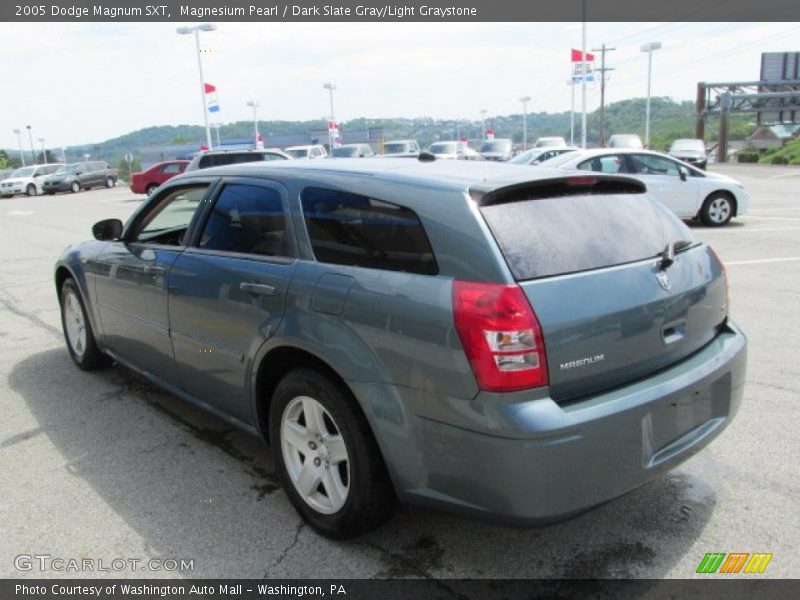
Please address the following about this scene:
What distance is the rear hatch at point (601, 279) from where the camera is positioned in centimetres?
257

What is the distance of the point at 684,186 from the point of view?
43.9 feet

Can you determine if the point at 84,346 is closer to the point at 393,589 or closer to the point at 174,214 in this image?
the point at 174,214

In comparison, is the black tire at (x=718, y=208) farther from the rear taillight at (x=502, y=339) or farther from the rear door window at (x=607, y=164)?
the rear taillight at (x=502, y=339)

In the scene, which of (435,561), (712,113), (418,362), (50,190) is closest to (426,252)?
(418,362)

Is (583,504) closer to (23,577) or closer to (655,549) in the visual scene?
(655,549)

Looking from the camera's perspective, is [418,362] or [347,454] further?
[347,454]

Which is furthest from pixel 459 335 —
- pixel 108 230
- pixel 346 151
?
pixel 346 151

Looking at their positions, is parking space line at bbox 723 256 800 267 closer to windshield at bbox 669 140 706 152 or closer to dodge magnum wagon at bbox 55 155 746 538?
dodge magnum wagon at bbox 55 155 746 538

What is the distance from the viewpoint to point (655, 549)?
2922 millimetres

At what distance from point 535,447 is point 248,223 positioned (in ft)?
6.54

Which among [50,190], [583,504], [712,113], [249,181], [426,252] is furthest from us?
[712,113]

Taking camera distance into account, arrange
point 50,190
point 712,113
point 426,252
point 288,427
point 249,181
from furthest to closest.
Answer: point 712,113, point 50,190, point 249,181, point 288,427, point 426,252

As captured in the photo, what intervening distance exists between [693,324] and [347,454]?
1.64m

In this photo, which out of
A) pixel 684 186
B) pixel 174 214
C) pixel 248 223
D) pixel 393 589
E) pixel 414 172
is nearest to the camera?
pixel 393 589
